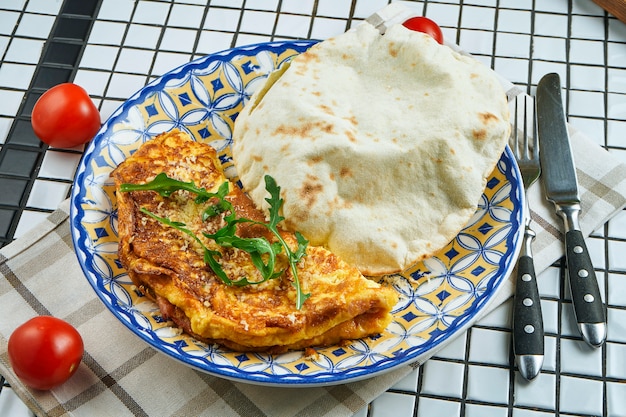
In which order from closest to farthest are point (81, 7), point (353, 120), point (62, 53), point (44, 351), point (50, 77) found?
point (44, 351)
point (353, 120)
point (50, 77)
point (62, 53)
point (81, 7)

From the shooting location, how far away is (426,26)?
361 cm

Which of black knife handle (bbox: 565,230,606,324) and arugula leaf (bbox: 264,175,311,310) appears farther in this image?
black knife handle (bbox: 565,230,606,324)

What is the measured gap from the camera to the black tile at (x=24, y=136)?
11.5ft

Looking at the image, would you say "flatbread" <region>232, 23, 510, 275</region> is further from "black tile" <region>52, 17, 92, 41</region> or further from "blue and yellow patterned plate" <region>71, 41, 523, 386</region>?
"black tile" <region>52, 17, 92, 41</region>

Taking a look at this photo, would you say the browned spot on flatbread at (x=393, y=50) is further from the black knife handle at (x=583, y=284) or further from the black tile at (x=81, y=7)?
the black tile at (x=81, y=7)

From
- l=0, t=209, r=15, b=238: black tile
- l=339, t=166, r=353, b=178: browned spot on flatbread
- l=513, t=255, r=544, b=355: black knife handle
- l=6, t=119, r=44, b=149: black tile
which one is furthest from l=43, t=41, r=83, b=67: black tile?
l=513, t=255, r=544, b=355: black knife handle

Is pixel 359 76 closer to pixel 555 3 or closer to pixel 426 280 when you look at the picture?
pixel 426 280

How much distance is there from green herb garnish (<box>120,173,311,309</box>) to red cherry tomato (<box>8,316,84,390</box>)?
0.50 m

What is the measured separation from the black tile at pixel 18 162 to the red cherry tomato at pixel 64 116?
4.1 inches

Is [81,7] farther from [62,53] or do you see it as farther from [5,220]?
[5,220]

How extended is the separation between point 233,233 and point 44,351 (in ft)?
2.38

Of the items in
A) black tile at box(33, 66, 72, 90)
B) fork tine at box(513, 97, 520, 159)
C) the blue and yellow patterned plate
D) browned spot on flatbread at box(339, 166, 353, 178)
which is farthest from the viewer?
black tile at box(33, 66, 72, 90)

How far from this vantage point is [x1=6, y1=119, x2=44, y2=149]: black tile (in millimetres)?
3512

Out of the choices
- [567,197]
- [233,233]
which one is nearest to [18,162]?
[233,233]
